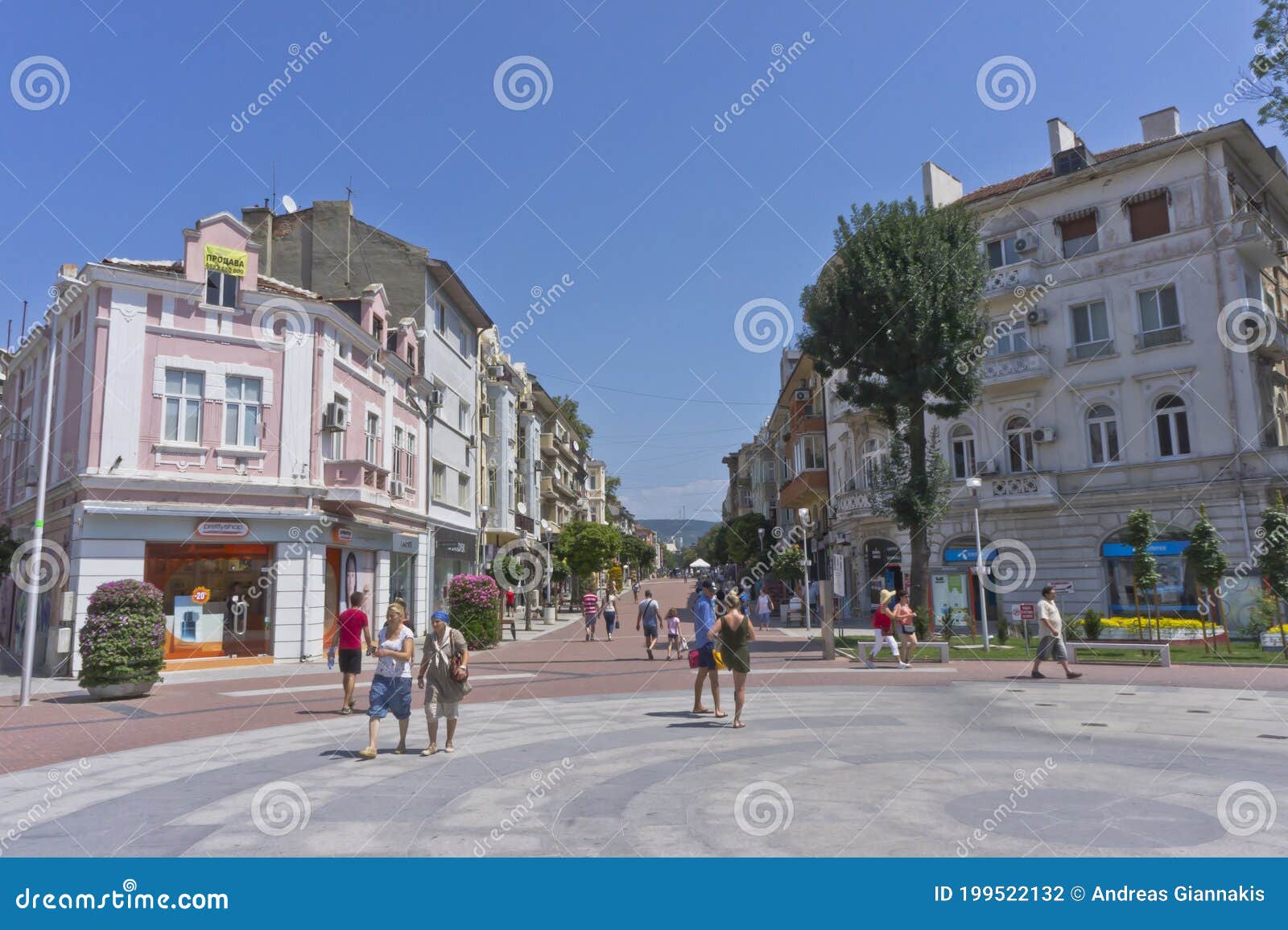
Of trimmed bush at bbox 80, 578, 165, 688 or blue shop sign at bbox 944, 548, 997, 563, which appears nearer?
→ trimmed bush at bbox 80, 578, 165, 688

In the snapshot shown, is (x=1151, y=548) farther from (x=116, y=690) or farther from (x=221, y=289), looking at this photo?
(x=221, y=289)

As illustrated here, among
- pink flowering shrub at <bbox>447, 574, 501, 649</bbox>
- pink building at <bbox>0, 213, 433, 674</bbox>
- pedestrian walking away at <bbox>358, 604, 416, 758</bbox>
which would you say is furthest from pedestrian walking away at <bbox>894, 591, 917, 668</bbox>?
pink building at <bbox>0, 213, 433, 674</bbox>

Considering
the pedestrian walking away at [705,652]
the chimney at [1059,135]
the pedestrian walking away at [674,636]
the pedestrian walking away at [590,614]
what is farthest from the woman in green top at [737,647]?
the chimney at [1059,135]

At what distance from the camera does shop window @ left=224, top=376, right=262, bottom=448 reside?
71.3 feet

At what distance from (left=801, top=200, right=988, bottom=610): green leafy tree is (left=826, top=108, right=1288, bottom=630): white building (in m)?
4.95

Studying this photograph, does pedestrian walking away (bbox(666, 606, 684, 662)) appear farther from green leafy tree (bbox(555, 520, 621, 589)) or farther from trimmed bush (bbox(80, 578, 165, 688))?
green leafy tree (bbox(555, 520, 621, 589))

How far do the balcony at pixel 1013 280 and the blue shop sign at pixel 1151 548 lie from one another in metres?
9.55

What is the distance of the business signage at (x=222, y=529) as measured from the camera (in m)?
21.0

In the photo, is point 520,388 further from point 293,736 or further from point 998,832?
point 998,832

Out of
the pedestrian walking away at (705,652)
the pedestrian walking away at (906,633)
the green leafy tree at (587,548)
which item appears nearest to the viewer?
the pedestrian walking away at (705,652)

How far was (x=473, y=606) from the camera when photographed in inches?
985

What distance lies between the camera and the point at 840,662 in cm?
2064

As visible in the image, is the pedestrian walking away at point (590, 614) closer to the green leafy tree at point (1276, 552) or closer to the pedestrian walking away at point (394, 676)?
the green leafy tree at point (1276, 552)

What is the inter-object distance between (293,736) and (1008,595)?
27755mm
